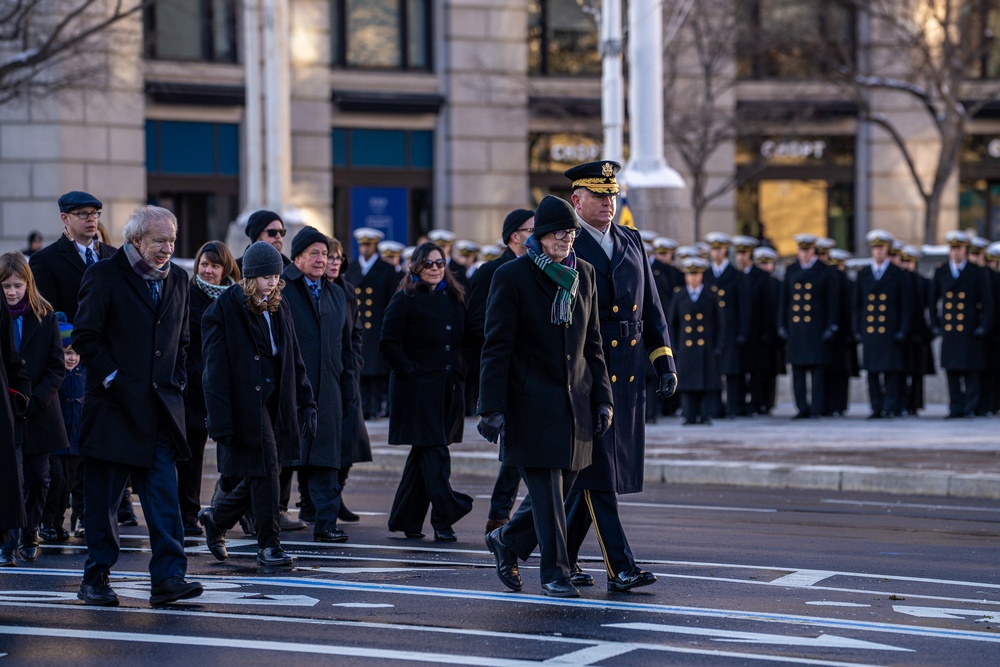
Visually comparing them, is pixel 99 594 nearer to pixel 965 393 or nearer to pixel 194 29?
pixel 965 393

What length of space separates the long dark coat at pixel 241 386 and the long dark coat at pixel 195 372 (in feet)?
5.61

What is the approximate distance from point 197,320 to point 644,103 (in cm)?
1275

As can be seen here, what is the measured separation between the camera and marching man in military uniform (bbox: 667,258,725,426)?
21.9 m

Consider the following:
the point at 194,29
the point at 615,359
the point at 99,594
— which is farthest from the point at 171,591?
the point at 194,29

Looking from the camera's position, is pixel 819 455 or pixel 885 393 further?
pixel 885 393

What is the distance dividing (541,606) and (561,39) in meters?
28.2

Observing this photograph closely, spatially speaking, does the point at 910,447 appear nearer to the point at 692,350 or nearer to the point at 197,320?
the point at 692,350

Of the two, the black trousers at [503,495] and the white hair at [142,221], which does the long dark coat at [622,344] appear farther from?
the black trousers at [503,495]

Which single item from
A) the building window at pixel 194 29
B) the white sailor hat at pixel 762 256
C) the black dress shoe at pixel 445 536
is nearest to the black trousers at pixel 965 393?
the white sailor hat at pixel 762 256

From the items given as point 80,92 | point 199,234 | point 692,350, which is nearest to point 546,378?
point 692,350

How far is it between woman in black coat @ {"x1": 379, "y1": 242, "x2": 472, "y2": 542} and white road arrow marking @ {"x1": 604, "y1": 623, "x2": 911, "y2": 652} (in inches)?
148

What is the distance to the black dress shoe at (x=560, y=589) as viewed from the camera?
9.42m

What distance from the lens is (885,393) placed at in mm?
22766

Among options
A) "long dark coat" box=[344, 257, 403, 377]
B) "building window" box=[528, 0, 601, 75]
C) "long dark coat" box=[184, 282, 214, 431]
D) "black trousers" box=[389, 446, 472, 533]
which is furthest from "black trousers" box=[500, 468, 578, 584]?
"building window" box=[528, 0, 601, 75]
